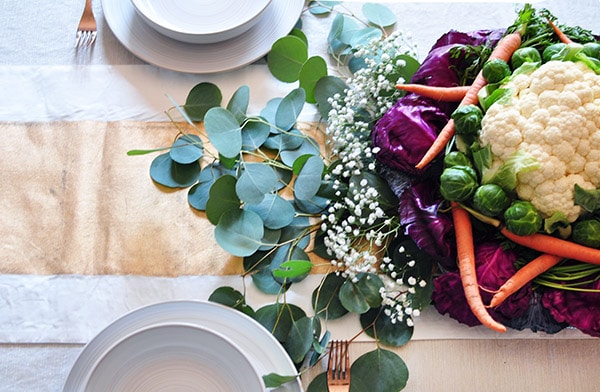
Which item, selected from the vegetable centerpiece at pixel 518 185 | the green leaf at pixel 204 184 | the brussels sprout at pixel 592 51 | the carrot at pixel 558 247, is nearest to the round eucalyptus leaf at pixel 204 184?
the green leaf at pixel 204 184

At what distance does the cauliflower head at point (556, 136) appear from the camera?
94 cm

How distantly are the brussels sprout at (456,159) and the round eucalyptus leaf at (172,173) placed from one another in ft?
1.50

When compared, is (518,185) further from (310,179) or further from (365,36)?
(365,36)

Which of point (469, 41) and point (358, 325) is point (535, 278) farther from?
point (469, 41)

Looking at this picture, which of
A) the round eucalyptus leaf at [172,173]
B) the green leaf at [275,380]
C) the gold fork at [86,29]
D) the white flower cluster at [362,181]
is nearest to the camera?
the green leaf at [275,380]

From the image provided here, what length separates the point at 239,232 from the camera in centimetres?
104

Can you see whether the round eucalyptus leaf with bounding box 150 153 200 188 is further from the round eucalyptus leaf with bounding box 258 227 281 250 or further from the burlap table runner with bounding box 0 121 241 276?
the round eucalyptus leaf with bounding box 258 227 281 250

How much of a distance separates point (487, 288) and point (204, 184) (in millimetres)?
527

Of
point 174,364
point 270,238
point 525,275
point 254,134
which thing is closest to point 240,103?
point 254,134

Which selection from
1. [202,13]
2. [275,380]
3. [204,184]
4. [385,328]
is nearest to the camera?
[275,380]

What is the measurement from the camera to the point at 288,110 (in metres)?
1.14

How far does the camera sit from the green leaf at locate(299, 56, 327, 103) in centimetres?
115

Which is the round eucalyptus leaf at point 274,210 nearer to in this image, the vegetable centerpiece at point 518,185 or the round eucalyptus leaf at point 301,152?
the round eucalyptus leaf at point 301,152

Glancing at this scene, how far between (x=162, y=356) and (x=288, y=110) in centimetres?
50
